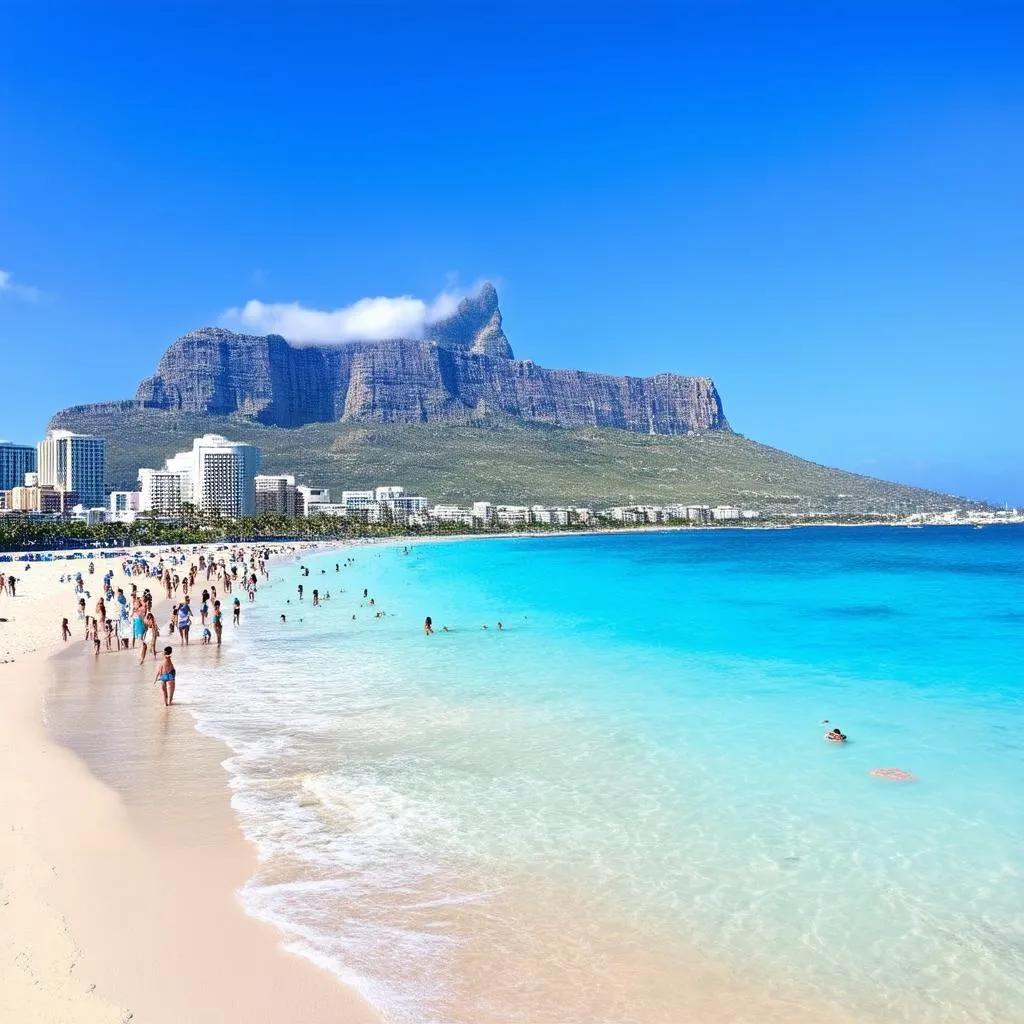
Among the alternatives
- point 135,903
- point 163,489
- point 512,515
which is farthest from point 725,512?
point 135,903

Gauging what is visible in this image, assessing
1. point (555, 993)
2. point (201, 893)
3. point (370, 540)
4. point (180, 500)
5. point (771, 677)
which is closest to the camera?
point (555, 993)

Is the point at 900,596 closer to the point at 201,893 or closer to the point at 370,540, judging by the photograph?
the point at 201,893

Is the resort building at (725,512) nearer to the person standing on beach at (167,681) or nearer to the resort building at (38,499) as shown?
the resort building at (38,499)

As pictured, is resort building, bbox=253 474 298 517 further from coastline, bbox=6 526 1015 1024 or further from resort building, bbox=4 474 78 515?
coastline, bbox=6 526 1015 1024

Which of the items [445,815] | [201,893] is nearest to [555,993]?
[201,893]

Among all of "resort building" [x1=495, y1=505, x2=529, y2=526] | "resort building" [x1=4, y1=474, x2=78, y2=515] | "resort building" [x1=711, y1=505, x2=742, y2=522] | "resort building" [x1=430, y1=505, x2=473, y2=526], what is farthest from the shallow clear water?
"resort building" [x1=711, y1=505, x2=742, y2=522]

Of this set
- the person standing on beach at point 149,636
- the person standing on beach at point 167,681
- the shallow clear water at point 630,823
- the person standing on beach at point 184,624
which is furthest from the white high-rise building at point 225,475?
the person standing on beach at point 167,681

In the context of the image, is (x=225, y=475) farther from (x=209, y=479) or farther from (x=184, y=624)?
(x=184, y=624)

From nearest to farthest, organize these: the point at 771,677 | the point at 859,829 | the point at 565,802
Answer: the point at 859,829, the point at 565,802, the point at 771,677
